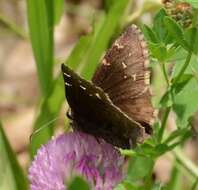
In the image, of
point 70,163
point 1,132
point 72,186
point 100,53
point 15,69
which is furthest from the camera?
point 15,69

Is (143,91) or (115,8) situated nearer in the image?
(143,91)

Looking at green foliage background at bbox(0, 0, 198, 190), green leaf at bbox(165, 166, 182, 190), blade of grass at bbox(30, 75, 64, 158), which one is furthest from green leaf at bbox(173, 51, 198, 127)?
blade of grass at bbox(30, 75, 64, 158)

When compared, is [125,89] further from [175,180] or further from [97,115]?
[175,180]

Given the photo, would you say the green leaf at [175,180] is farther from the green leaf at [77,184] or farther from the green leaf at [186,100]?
the green leaf at [77,184]

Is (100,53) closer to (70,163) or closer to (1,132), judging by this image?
(1,132)

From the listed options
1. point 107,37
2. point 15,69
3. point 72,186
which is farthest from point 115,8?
point 15,69

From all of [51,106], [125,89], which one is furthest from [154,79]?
[125,89]
